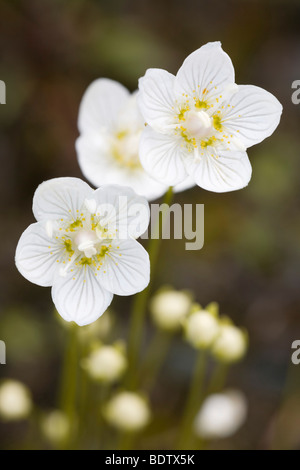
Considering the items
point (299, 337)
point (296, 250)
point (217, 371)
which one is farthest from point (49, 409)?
point (296, 250)

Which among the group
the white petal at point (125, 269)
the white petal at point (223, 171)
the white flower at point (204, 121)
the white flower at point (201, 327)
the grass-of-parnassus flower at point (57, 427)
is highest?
the white flower at point (204, 121)

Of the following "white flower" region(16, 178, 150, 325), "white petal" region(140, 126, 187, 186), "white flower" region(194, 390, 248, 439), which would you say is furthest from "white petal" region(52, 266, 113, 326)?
"white flower" region(194, 390, 248, 439)

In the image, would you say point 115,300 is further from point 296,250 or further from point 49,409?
point 296,250

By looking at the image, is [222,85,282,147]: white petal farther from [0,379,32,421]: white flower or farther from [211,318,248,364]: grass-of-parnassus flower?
[0,379,32,421]: white flower

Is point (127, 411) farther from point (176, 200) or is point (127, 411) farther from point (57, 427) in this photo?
point (176, 200)

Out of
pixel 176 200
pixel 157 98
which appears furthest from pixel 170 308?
pixel 176 200

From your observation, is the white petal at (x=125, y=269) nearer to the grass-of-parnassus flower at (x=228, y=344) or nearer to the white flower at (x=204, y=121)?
the white flower at (x=204, y=121)

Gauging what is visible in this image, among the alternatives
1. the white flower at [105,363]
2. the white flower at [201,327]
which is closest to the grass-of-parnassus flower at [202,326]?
the white flower at [201,327]
